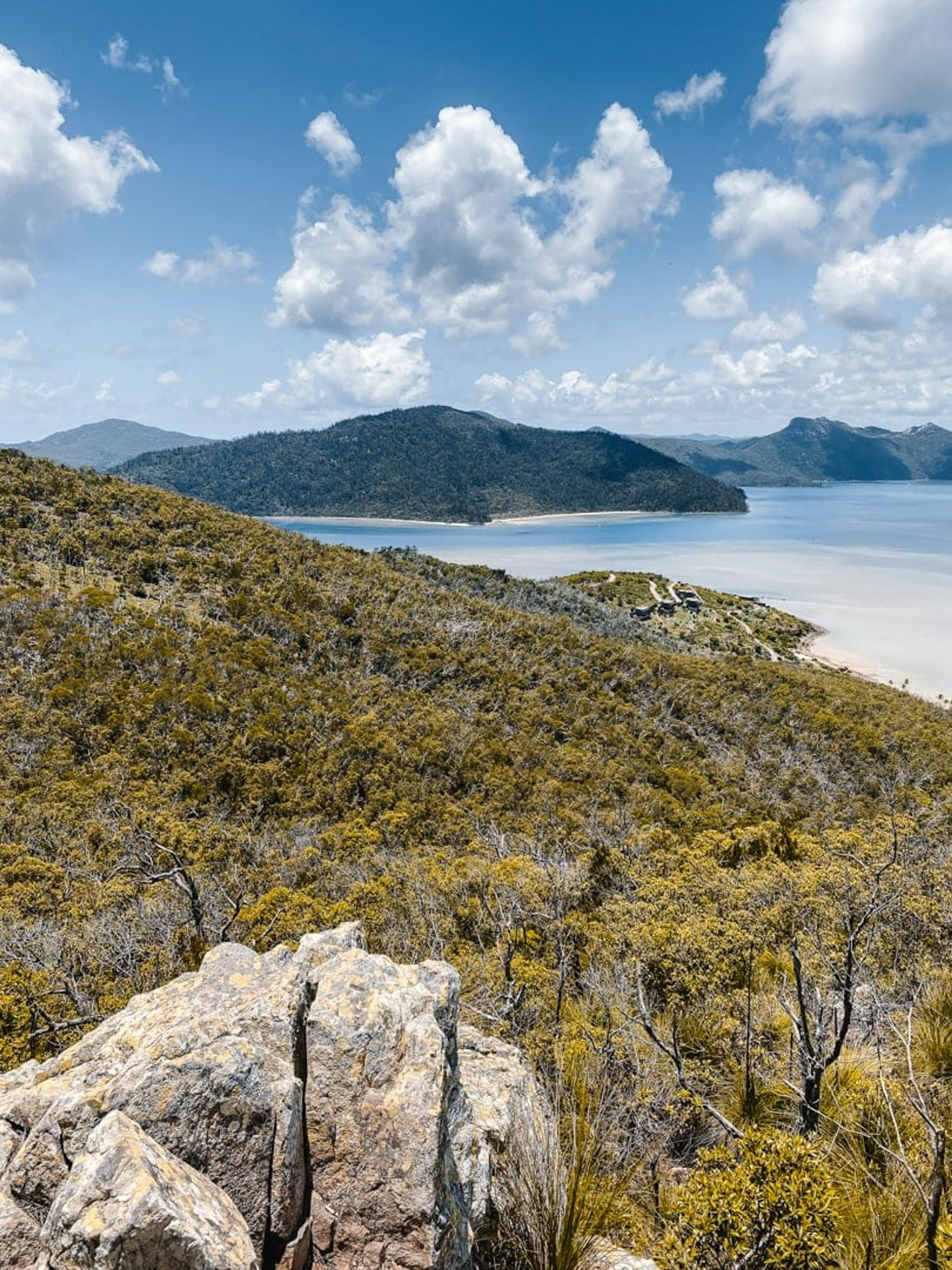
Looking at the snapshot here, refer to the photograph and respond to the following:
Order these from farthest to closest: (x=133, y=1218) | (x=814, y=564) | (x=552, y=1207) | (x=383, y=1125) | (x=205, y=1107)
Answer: (x=814, y=564) → (x=552, y=1207) → (x=383, y=1125) → (x=205, y=1107) → (x=133, y=1218)

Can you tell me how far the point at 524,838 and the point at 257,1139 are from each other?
16623 millimetres

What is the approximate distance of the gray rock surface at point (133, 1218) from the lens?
2.39 m

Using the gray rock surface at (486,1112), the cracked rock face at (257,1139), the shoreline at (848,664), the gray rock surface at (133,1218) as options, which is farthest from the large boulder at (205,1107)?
the shoreline at (848,664)

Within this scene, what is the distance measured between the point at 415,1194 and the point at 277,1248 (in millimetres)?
698

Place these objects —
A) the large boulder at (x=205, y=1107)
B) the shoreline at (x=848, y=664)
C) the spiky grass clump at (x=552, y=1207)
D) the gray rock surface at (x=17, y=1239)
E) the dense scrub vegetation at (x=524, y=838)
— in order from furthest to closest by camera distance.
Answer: the shoreline at (x=848, y=664)
the dense scrub vegetation at (x=524, y=838)
the spiky grass clump at (x=552, y=1207)
the large boulder at (x=205, y=1107)
the gray rock surface at (x=17, y=1239)

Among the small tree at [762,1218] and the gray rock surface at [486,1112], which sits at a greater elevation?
the small tree at [762,1218]

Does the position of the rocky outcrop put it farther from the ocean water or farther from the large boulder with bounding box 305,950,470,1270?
the ocean water

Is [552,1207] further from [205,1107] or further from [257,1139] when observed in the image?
[205,1107]

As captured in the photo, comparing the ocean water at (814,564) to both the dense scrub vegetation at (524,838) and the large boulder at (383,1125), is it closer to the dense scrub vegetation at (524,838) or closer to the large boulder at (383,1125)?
the dense scrub vegetation at (524,838)

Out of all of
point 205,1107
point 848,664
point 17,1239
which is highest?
point 205,1107

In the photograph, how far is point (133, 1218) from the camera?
242cm

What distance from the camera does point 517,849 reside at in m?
18.4

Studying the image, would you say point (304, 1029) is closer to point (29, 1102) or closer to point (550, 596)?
point (29, 1102)

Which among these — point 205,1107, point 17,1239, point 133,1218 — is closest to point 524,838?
point 205,1107
